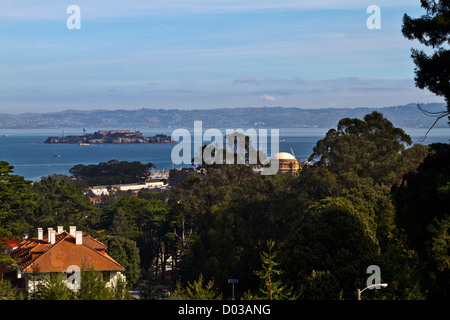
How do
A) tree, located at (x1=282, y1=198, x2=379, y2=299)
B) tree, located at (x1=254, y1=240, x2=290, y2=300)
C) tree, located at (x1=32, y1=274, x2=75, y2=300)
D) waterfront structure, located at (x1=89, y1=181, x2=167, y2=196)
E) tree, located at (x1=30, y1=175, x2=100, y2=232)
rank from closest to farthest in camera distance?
tree, located at (x1=32, y1=274, x2=75, y2=300), tree, located at (x1=254, y1=240, x2=290, y2=300), tree, located at (x1=282, y1=198, x2=379, y2=299), tree, located at (x1=30, y1=175, x2=100, y2=232), waterfront structure, located at (x1=89, y1=181, x2=167, y2=196)

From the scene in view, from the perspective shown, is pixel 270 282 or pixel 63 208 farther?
pixel 63 208

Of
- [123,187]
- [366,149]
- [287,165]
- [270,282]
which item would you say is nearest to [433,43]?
[270,282]

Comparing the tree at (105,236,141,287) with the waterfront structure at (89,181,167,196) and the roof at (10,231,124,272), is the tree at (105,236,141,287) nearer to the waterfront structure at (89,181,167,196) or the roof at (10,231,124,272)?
the roof at (10,231,124,272)

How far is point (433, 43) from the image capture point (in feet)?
72.7

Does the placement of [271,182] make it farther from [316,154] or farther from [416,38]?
[416,38]

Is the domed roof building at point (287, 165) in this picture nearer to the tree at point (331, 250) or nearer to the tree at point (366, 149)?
the tree at point (366, 149)

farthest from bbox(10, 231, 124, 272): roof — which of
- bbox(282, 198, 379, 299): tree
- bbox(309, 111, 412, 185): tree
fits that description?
bbox(309, 111, 412, 185): tree

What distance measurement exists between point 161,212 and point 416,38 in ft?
150

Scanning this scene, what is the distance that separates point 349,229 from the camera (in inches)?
1125

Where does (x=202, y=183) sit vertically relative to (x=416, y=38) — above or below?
below

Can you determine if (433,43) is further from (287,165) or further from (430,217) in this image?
(287,165)

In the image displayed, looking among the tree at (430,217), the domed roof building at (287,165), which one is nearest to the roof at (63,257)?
the tree at (430,217)

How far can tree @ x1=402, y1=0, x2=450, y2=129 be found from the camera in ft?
69.6
